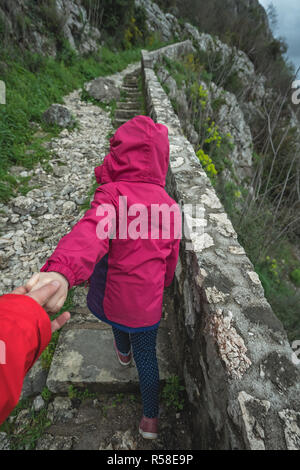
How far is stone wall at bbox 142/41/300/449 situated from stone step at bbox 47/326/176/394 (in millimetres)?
316

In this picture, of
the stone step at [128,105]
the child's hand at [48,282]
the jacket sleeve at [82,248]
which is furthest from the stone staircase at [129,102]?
the child's hand at [48,282]

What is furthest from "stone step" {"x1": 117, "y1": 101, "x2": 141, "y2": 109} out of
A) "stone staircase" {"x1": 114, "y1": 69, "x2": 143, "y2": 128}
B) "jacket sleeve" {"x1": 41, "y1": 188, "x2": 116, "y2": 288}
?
"jacket sleeve" {"x1": 41, "y1": 188, "x2": 116, "y2": 288}

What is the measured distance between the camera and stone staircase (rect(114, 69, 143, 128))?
19.9 ft

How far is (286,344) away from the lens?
117 cm

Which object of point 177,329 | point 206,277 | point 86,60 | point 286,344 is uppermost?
point 86,60

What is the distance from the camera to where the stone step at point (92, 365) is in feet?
5.41

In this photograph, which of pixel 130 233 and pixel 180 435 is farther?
pixel 180 435

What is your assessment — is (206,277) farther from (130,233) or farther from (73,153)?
(73,153)

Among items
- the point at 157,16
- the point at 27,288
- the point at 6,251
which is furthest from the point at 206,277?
the point at 157,16

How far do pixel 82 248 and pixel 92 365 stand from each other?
1.13 m

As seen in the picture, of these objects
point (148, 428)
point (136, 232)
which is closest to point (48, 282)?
point (136, 232)

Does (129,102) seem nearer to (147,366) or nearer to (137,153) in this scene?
(137,153)

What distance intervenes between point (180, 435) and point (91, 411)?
0.59m

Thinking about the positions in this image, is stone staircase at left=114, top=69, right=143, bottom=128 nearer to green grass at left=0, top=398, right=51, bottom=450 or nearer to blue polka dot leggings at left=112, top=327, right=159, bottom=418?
blue polka dot leggings at left=112, top=327, right=159, bottom=418
